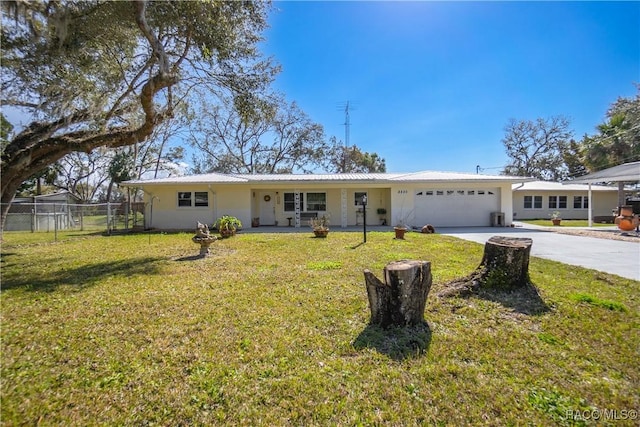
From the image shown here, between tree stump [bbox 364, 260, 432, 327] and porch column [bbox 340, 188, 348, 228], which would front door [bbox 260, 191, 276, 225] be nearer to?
porch column [bbox 340, 188, 348, 228]

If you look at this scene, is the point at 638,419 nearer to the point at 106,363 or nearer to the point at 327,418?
the point at 327,418

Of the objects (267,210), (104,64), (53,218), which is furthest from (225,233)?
(53,218)

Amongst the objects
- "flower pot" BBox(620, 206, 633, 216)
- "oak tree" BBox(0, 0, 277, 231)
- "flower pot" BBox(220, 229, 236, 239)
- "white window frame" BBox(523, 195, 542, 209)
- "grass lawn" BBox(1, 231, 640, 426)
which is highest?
"oak tree" BBox(0, 0, 277, 231)

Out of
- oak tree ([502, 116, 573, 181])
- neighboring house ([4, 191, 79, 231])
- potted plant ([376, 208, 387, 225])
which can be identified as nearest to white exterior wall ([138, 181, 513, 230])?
potted plant ([376, 208, 387, 225])

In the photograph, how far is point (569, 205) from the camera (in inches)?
799

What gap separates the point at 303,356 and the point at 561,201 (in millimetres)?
25124

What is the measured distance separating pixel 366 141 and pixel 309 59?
55.3 feet

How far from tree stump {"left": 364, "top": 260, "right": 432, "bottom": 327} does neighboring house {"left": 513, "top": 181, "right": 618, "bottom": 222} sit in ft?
68.9

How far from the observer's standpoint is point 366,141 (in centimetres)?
2784

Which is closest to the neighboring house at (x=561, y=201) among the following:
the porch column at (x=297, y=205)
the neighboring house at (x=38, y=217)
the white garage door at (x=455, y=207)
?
the white garage door at (x=455, y=207)

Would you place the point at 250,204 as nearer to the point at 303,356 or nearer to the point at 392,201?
the point at 392,201

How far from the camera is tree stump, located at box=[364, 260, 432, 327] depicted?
3.11 meters

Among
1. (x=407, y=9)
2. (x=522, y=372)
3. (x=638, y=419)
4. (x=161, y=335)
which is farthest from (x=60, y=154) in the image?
(x=638, y=419)

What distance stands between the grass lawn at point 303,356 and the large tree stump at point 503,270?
274 millimetres
